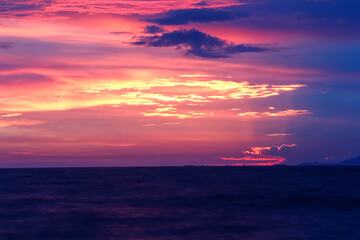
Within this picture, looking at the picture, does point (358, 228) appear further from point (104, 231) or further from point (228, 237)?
point (104, 231)

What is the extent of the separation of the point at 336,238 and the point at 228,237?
6.97m

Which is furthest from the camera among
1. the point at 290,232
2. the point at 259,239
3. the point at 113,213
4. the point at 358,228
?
the point at 113,213

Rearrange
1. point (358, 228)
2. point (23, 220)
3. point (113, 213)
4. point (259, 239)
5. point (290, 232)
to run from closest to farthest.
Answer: point (259, 239)
point (290, 232)
point (358, 228)
point (23, 220)
point (113, 213)

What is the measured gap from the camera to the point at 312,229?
30906mm

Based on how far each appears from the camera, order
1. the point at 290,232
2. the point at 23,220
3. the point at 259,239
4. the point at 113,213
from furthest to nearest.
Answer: the point at 113,213 < the point at 23,220 < the point at 290,232 < the point at 259,239

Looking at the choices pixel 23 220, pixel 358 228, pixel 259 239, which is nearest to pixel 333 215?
pixel 358 228

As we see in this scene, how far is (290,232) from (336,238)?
9.48ft

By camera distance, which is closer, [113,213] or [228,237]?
[228,237]

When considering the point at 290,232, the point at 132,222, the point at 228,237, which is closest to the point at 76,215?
the point at 132,222

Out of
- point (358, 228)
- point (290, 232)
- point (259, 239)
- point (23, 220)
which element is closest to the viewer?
point (259, 239)

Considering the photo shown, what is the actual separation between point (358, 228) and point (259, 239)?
9130 millimetres

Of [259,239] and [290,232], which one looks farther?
[290,232]

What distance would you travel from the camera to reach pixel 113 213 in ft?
126

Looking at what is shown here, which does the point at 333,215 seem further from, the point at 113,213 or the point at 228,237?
the point at 113,213
